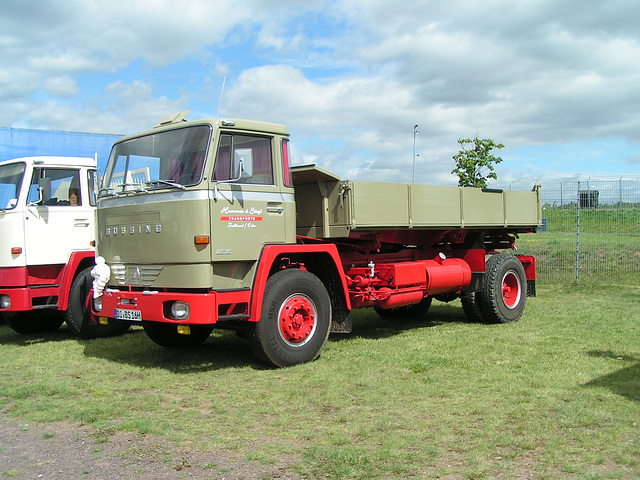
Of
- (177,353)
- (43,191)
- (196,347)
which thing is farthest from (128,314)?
(43,191)

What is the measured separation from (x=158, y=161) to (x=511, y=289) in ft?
22.4

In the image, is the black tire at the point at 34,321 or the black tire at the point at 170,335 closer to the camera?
the black tire at the point at 170,335

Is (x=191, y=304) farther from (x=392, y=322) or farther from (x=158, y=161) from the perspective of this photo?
(x=392, y=322)

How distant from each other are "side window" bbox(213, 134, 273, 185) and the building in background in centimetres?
761

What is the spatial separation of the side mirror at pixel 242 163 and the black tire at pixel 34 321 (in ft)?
15.7

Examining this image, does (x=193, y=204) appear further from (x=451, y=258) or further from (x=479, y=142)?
(x=479, y=142)

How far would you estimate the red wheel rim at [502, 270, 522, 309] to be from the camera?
10.9 meters

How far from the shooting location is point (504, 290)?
11.0m

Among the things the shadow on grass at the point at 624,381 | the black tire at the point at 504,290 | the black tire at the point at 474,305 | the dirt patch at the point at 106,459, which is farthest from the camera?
the black tire at the point at 474,305

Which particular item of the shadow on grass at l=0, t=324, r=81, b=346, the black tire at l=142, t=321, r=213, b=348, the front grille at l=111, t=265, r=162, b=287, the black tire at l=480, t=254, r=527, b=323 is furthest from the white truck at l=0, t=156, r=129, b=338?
the black tire at l=480, t=254, r=527, b=323

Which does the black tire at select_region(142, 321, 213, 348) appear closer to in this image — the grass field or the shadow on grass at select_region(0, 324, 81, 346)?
the grass field

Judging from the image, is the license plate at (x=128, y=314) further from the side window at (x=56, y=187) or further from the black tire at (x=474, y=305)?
the black tire at (x=474, y=305)

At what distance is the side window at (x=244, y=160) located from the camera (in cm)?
676

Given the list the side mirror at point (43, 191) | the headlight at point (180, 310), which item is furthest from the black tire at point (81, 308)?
the headlight at point (180, 310)
